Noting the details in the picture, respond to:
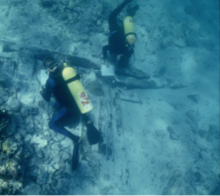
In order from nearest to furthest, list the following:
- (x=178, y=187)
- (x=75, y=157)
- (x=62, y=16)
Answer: (x=75, y=157), (x=178, y=187), (x=62, y=16)

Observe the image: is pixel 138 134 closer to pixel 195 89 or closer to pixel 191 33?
pixel 195 89

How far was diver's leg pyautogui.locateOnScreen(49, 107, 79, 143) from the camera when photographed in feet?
12.5

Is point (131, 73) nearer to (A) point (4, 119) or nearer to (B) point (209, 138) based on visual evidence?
(A) point (4, 119)

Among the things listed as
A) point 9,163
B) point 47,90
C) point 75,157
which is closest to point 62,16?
point 47,90

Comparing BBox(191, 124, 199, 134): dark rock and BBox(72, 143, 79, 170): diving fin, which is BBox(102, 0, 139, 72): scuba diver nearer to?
BBox(72, 143, 79, 170): diving fin

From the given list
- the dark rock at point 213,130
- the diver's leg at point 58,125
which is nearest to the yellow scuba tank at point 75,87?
the diver's leg at point 58,125

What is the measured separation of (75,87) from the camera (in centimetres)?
324

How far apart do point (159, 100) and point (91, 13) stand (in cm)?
544

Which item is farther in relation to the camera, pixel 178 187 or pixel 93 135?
pixel 178 187

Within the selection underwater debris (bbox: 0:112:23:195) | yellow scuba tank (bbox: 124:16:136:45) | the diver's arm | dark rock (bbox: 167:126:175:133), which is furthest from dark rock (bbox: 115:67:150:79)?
underwater debris (bbox: 0:112:23:195)

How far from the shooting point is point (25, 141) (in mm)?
3402

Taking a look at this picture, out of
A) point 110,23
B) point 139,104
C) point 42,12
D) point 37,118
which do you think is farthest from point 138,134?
point 42,12

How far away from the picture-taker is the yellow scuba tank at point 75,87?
3.18 metres

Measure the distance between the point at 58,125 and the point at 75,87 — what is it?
1340 mm
